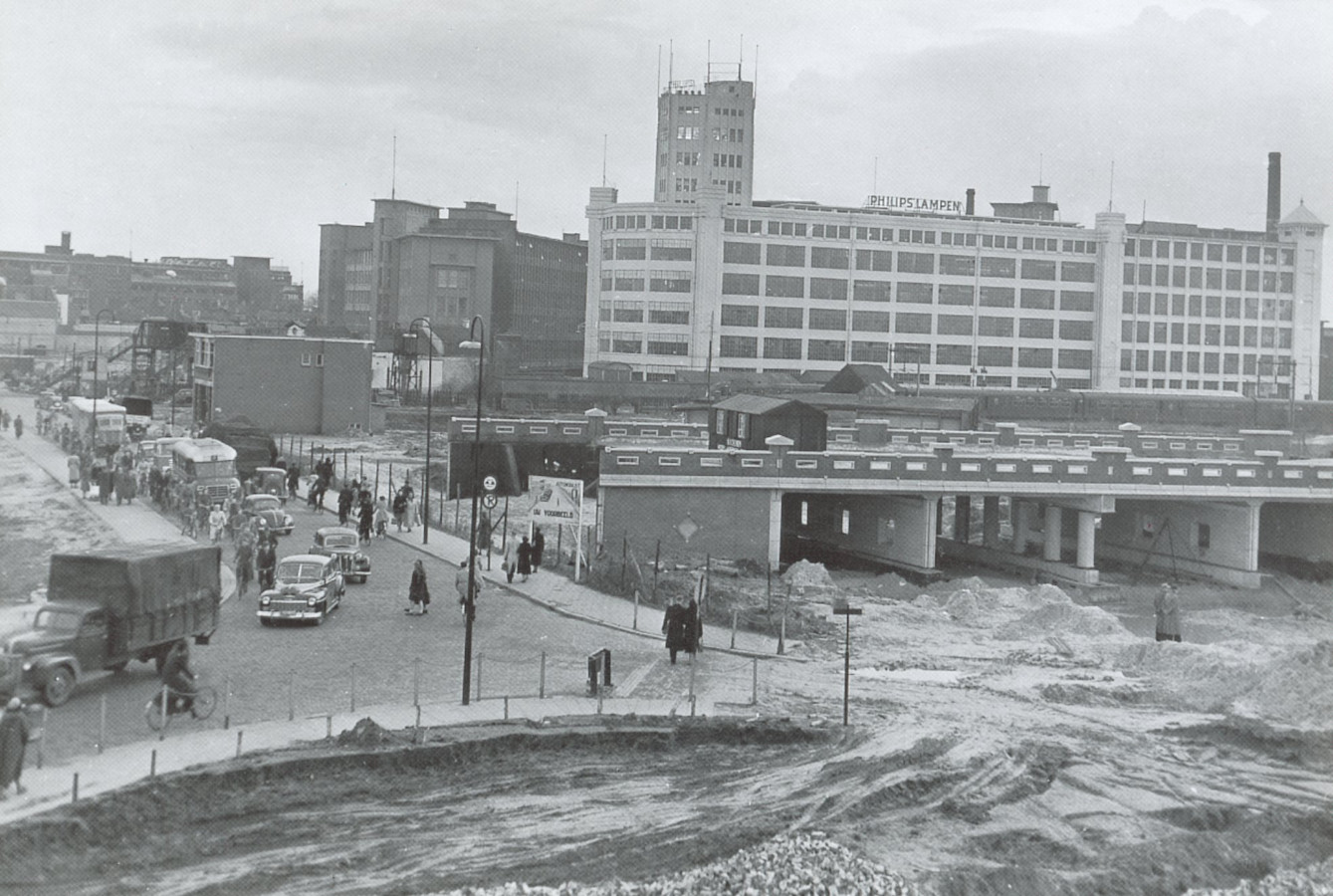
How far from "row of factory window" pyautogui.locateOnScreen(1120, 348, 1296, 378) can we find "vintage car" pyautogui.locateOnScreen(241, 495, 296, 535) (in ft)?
307

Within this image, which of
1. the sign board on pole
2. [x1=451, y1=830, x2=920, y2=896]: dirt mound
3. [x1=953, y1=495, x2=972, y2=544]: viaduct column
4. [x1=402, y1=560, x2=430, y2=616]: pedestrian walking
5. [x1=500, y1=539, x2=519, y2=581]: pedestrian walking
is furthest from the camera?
[x1=953, y1=495, x2=972, y2=544]: viaduct column

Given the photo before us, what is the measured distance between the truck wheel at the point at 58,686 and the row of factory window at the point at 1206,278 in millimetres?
113492

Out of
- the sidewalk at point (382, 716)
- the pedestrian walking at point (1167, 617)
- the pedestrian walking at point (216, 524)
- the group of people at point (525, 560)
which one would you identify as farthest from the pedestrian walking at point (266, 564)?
the pedestrian walking at point (1167, 617)

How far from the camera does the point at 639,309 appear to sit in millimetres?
115625

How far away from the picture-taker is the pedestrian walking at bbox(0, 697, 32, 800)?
58.0ft

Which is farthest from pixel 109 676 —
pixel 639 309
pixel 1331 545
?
pixel 639 309

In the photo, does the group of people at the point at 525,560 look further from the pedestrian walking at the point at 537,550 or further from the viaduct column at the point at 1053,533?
the viaduct column at the point at 1053,533

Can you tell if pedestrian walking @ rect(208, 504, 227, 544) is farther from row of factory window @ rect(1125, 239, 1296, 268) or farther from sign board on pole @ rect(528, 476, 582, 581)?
row of factory window @ rect(1125, 239, 1296, 268)

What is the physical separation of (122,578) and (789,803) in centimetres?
1279

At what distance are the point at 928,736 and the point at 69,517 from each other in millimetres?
36159

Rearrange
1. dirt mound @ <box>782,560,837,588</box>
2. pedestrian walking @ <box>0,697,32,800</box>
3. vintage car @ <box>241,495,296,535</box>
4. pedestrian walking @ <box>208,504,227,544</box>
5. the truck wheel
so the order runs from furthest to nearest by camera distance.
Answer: dirt mound @ <box>782,560,837,588</box> → vintage car @ <box>241,495,296,535</box> → pedestrian walking @ <box>208,504,227,544</box> → the truck wheel → pedestrian walking @ <box>0,697,32,800</box>

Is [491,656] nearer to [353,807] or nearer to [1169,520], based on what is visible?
[353,807]

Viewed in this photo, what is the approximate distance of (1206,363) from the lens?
124625mm

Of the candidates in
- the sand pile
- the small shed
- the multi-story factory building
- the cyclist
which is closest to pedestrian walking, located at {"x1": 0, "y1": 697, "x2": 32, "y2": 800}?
the cyclist
